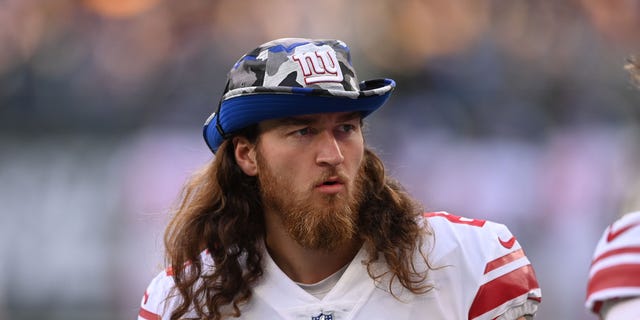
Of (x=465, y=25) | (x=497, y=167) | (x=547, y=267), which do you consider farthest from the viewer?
(x=465, y=25)

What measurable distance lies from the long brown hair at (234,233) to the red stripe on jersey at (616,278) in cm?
116

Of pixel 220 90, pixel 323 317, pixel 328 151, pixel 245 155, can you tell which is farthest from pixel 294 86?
pixel 220 90

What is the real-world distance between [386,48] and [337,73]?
17.3 feet

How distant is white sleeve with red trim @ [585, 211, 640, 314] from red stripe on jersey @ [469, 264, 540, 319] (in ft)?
3.57

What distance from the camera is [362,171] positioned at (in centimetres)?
351

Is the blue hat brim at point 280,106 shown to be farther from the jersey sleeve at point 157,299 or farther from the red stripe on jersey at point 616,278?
the red stripe on jersey at point 616,278

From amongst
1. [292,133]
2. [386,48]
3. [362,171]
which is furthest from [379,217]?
[386,48]

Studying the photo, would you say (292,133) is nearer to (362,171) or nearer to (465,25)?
(362,171)

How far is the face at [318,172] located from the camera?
3.28m

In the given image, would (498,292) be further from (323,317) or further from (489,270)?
(323,317)

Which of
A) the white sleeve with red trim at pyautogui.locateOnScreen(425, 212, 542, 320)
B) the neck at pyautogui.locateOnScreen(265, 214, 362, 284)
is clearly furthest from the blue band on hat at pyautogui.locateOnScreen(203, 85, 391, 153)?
the white sleeve with red trim at pyautogui.locateOnScreen(425, 212, 542, 320)

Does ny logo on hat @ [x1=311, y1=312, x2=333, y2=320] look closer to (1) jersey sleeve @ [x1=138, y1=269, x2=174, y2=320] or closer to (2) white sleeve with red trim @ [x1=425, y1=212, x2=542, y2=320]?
(2) white sleeve with red trim @ [x1=425, y1=212, x2=542, y2=320]

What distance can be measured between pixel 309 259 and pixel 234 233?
284 millimetres

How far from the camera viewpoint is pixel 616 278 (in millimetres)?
2090
